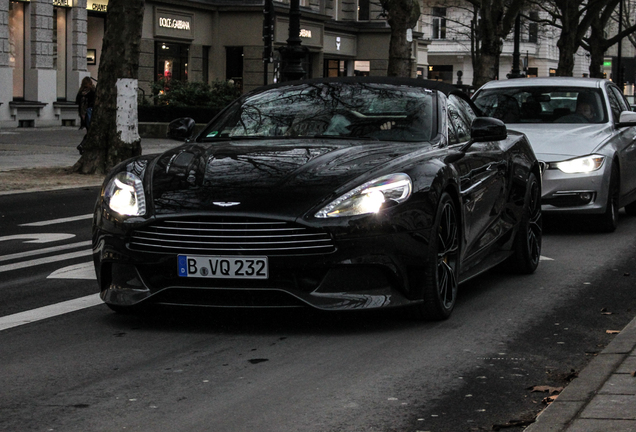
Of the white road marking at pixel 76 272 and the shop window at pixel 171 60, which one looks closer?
the white road marking at pixel 76 272

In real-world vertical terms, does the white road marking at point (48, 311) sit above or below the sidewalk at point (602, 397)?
below

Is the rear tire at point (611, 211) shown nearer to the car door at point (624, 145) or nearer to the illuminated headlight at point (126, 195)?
the car door at point (624, 145)

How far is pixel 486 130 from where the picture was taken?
288 inches

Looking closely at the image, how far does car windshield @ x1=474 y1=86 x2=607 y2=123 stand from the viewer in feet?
41.0

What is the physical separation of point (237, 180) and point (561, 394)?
84.1 inches

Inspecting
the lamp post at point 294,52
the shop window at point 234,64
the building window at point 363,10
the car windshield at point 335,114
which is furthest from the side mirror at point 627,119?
the building window at point 363,10

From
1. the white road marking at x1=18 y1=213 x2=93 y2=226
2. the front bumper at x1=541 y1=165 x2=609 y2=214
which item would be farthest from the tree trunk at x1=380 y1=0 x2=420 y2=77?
the front bumper at x1=541 y1=165 x2=609 y2=214

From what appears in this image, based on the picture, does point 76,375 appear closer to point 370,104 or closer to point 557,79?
point 370,104

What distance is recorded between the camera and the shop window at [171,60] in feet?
141

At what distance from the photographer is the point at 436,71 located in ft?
301

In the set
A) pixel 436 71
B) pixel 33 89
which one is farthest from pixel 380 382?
pixel 436 71

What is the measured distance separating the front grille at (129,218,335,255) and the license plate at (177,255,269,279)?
0.10 ft

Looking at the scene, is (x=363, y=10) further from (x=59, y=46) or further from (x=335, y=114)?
(x=335, y=114)

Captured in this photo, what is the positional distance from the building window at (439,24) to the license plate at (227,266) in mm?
82170
